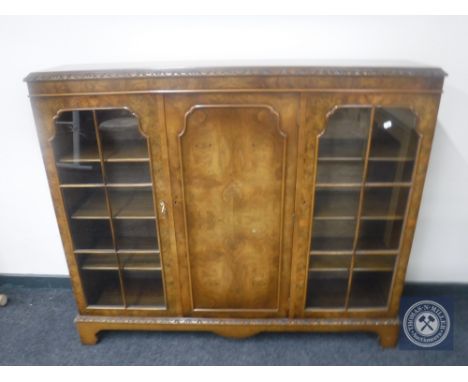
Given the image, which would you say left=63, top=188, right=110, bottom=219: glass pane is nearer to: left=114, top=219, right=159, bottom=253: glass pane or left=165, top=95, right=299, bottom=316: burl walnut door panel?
left=114, top=219, right=159, bottom=253: glass pane

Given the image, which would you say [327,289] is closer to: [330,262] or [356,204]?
[330,262]

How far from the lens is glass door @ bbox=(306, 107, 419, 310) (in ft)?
3.62

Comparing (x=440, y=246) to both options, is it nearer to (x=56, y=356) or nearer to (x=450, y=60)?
(x=450, y=60)

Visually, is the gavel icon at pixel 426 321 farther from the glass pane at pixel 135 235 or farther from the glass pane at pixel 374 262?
the glass pane at pixel 135 235

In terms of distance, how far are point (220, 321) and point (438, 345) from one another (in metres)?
0.86

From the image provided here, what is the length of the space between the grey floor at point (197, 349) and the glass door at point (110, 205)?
0.60 feet

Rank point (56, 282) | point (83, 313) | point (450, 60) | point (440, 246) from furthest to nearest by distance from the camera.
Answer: point (56, 282) < point (440, 246) < point (83, 313) < point (450, 60)

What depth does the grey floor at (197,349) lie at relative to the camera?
134 cm

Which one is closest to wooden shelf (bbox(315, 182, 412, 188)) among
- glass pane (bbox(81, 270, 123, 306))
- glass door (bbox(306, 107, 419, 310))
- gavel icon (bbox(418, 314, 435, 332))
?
glass door (bbox(306, 107, 419, 310))

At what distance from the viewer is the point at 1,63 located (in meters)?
1.34

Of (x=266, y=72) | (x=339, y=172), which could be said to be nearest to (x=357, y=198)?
(x=339, y=172)

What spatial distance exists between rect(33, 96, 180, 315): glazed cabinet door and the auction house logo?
934 millimetres

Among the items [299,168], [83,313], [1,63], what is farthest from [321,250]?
[1,63]

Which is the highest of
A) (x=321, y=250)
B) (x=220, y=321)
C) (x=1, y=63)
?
(x=1, y=63)
